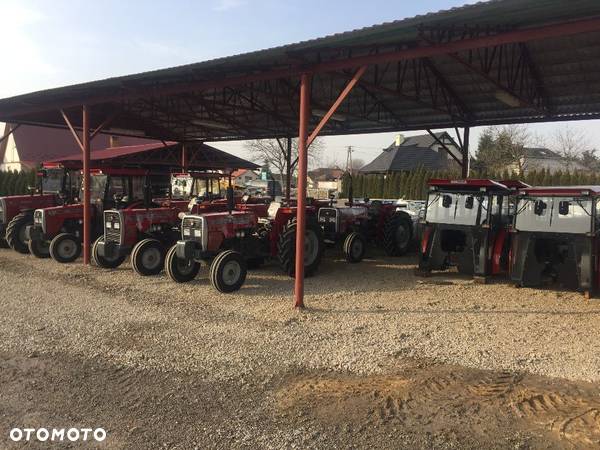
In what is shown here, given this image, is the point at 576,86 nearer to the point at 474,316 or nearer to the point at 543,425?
the point at 474,316

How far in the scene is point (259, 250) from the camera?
29.8ft

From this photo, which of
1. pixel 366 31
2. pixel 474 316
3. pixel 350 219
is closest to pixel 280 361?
pixel 474 316

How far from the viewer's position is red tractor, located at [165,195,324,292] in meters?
7.92

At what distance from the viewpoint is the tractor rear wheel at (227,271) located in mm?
7711

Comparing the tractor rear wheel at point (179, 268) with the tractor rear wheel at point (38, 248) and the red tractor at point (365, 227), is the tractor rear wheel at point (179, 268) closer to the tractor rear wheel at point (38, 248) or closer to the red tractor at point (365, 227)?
the red tractor at point (365, 227)

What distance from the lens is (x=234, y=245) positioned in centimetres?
867

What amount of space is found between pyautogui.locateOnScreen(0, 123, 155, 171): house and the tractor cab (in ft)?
111

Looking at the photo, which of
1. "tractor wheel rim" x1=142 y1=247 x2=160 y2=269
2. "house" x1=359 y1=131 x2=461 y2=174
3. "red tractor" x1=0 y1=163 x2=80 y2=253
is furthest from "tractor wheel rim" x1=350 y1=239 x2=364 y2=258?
"house" x1=359 y1=131 x2=461 y2=174

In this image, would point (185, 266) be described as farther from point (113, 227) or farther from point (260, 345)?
point (260, 345)

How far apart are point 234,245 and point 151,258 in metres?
1.68

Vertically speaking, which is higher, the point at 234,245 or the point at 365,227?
the point at 365,227

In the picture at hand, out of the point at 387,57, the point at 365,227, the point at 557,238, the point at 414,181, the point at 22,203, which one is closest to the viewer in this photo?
the point at 387,57

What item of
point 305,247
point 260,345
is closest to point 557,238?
point 305,247

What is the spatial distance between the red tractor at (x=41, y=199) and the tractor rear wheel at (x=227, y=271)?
6.26 m
